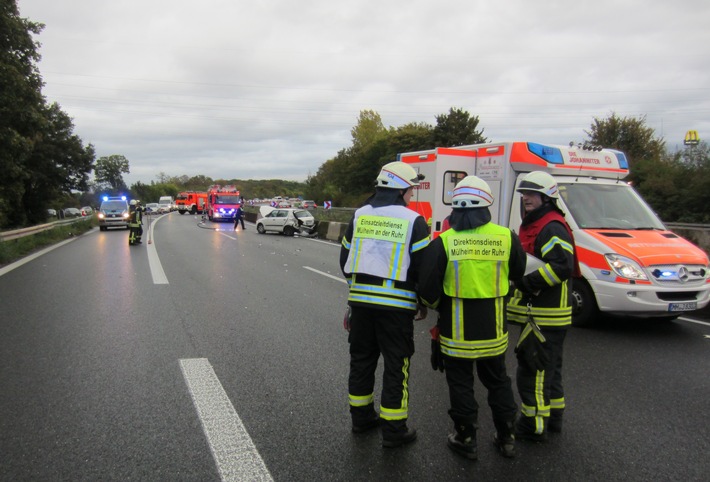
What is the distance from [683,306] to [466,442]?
4.46 m

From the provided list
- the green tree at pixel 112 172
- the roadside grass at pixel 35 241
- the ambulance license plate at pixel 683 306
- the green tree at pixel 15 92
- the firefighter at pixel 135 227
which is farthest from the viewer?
the green tree at pixel 112 172

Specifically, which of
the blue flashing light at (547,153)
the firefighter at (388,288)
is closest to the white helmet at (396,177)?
the firefighter at (388,288)

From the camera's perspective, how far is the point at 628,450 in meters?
3.49

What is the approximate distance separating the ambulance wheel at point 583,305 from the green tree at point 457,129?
50.5m

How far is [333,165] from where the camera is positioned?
9631cm

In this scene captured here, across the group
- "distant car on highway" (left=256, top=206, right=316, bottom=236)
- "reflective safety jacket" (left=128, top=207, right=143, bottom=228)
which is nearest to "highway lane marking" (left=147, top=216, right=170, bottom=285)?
"reflective safety jacket" (left=128, top=207, right=143, bottom=228)

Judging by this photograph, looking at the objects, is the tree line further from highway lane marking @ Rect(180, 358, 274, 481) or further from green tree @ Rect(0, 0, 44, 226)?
highway lane marking @ Rect(180, 358, 274, 481)

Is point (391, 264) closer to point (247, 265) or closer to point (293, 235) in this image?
point (247, 265)

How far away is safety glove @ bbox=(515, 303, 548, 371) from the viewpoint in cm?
358

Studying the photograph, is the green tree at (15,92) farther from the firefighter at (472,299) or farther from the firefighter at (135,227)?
the firefighter at (472,299)

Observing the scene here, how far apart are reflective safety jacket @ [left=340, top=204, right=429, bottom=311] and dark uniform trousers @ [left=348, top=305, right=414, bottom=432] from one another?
0.10 metres

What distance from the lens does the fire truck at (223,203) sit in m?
39.4

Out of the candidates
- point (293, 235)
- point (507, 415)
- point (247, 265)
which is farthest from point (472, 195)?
point (293, 235)

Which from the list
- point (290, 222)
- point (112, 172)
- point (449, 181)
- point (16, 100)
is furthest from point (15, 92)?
point (112, 172)
